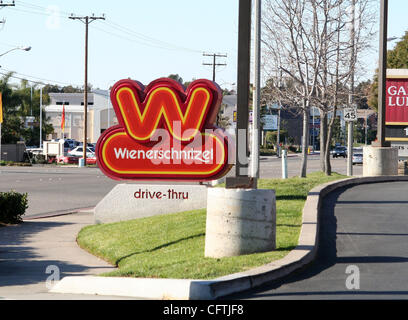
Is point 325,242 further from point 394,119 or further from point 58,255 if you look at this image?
point 394,119

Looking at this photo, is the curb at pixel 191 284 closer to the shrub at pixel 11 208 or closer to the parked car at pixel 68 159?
the shrub at pixel 11 208

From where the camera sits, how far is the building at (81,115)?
388ft

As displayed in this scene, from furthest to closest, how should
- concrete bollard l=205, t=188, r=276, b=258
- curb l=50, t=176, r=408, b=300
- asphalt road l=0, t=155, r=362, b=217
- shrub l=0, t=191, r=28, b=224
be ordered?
asphalt road l=0, t=155, r=362, b=217
shrub l=0, t=191, r=28, b=224
concrete bollard l=205, t=188, r=276, b=258
curb l=50, t=176, r=408, b=300

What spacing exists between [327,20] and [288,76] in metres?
3.01

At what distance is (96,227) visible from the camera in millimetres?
21906

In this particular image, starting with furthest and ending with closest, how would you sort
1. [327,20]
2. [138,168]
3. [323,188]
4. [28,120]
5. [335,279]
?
[28,120], [327,20], [138,168], [323,188], [335,279]

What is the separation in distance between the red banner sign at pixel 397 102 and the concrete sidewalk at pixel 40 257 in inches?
656

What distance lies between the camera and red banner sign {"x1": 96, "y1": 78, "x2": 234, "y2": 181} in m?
20.7

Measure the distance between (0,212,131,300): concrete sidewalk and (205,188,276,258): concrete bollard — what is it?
9.87 feet

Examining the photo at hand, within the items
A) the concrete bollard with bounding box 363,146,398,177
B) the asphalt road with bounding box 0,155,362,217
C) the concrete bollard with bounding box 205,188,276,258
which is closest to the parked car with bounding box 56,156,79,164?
the asphalt road with bounding box 0,155,362,217

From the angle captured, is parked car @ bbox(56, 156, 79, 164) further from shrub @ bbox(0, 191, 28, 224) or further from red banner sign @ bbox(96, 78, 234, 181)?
red banner sign @ bbox(96, 78, 234, 181)

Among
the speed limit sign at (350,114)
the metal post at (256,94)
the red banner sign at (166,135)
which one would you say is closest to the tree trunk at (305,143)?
the speed limit sign at (350,114)

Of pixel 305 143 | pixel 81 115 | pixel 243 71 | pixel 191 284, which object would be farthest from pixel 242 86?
pixel 81 115

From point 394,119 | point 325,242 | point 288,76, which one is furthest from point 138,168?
point 394,119
